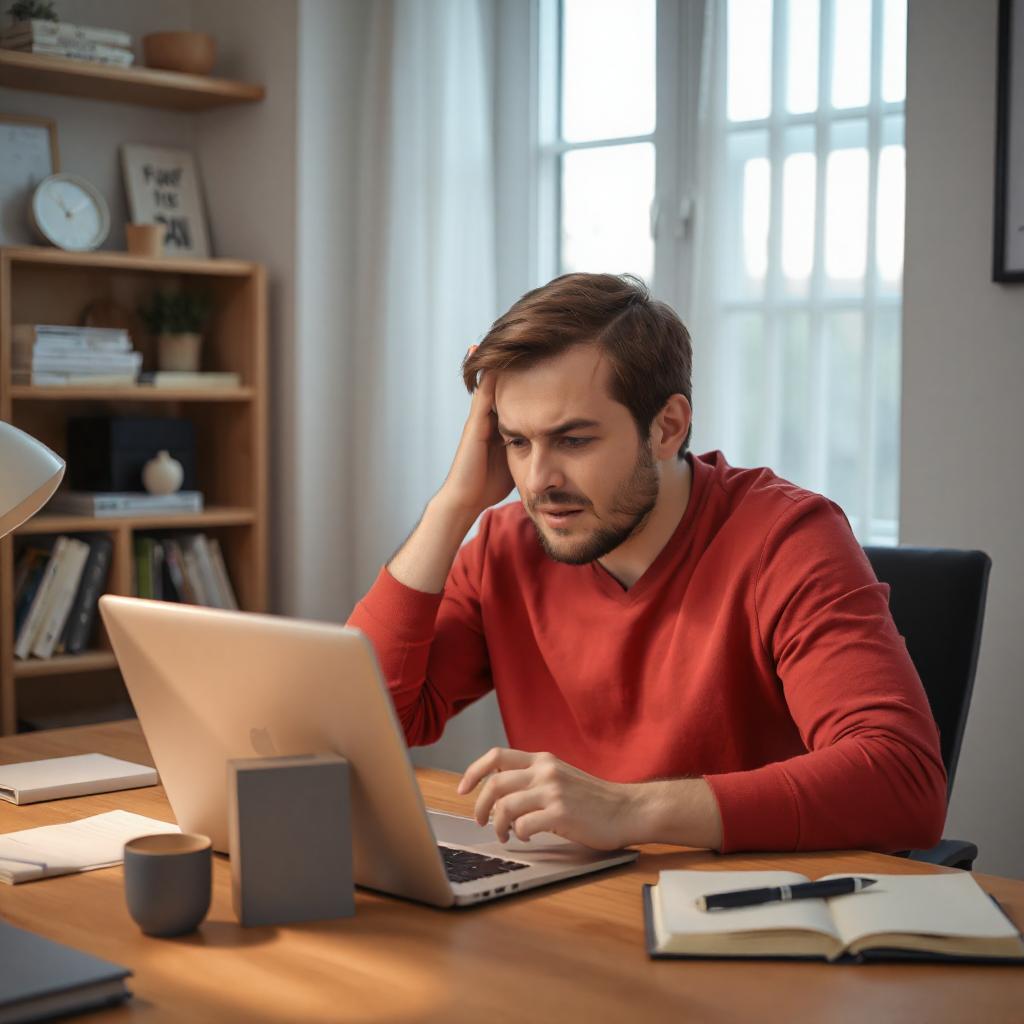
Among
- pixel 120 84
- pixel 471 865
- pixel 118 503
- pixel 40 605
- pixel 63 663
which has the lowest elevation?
pixel 63 663

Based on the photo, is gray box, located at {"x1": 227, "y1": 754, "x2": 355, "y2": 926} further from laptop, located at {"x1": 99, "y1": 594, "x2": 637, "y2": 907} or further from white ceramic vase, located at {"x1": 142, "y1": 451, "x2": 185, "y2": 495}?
white ceramic vase, located at {"x1": 142, "y1": 451, "x2": 185, "y2": 495}

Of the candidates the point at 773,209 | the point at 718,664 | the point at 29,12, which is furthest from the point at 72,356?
the point at 718,664

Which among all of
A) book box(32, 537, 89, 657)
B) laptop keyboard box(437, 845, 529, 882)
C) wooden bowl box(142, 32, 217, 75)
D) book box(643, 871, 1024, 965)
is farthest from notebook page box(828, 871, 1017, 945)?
wooden bowl box(142, 32, 217, 75)

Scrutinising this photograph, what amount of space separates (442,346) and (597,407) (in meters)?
1.78

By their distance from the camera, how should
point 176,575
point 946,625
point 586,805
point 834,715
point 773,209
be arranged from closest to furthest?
point 586,805 < point 834,715 < point 946,625 < point 773,209 < point 176,575

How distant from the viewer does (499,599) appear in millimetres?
1894

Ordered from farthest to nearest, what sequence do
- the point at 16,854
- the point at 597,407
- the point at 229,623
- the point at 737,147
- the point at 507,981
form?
1. the point at 737,147
2. the point at 597,407
3. the point at 16,854
4. the point at 229,623
5. the point at 507,981

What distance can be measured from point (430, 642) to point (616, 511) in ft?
1.00

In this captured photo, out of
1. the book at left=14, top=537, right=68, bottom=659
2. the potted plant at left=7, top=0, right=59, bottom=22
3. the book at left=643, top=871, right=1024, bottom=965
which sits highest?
the potted plant at left=7, top=0, right=59, bottom=22

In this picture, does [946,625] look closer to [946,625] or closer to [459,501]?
[946,625]

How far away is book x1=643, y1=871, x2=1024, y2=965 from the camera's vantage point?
106 centimetres

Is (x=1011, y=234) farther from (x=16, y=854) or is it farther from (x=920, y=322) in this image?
(x=16, y=854)

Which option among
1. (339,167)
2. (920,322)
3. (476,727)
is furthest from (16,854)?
(339,167)

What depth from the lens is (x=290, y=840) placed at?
1.16 metres
